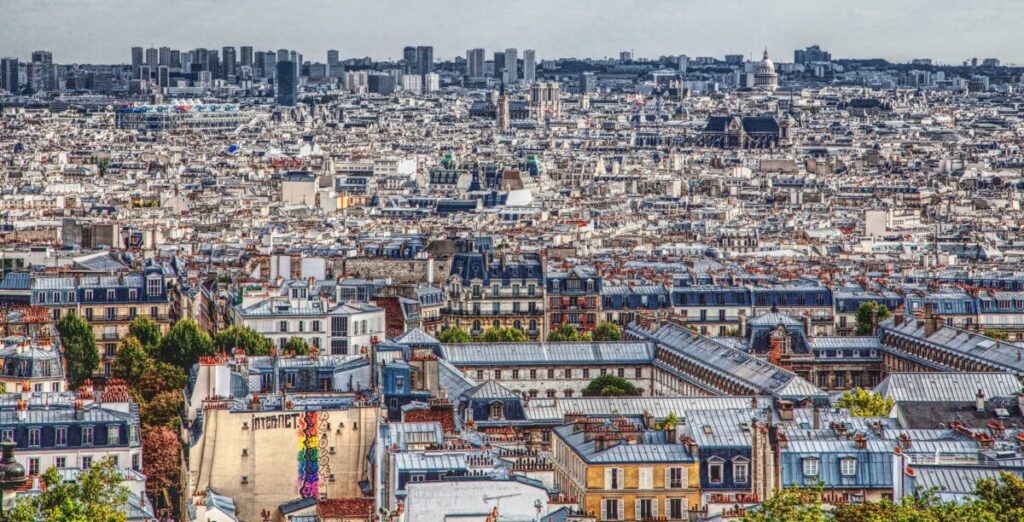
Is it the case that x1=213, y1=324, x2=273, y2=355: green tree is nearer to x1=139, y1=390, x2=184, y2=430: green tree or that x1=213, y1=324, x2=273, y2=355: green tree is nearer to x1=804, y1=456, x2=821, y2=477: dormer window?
x1=139, y1=390, x2=184, y2=430: green tree

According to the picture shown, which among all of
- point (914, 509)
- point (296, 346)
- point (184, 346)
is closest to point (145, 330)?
point (184, 346)

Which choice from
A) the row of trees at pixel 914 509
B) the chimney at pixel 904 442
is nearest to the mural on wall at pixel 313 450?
the chimney at pixel 904 442

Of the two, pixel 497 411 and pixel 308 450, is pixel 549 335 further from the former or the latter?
pixel 308 450

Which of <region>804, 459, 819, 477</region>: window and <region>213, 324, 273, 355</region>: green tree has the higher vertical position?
<region>804, 459, 819, 477</region>: window

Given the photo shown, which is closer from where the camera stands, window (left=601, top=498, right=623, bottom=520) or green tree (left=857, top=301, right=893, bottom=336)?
window (left=601, top=498, right=623, bottom=520)

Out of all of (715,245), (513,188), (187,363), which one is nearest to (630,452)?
(187,363)

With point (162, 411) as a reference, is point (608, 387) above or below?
below

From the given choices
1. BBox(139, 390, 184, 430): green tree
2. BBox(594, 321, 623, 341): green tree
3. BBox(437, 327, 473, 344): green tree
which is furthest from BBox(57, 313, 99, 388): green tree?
BBox(594, 321, 623, 341): green tree

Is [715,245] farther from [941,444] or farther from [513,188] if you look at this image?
[941,444]
